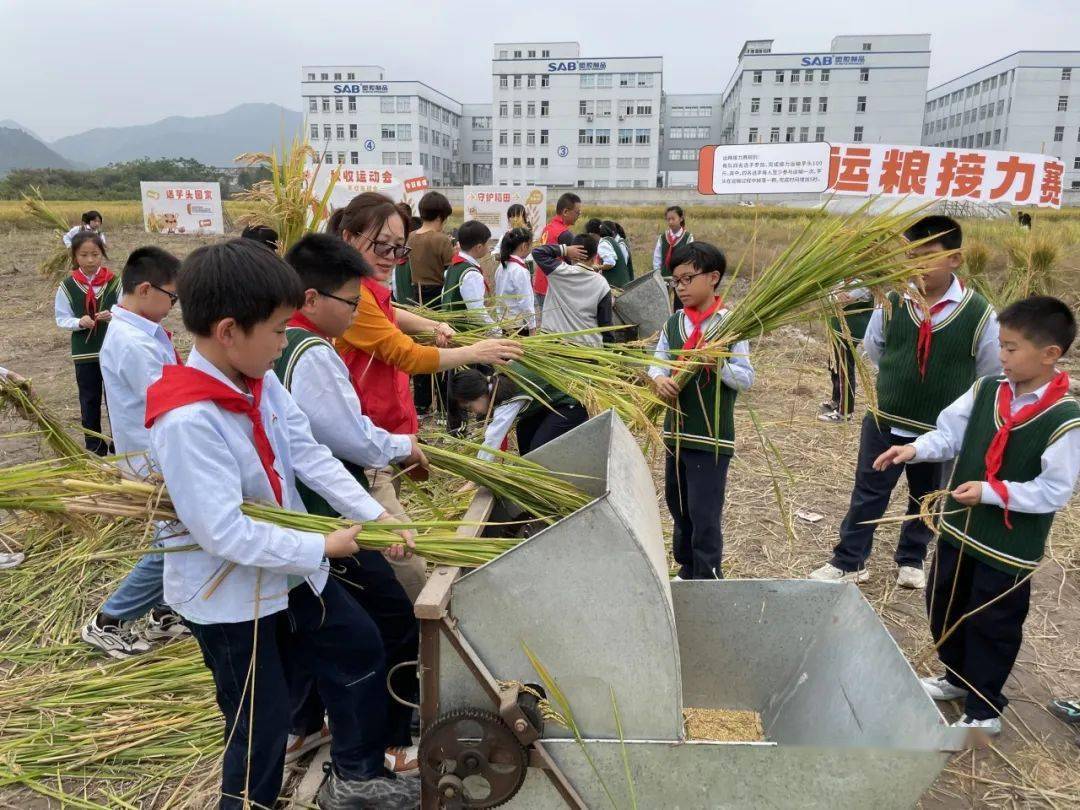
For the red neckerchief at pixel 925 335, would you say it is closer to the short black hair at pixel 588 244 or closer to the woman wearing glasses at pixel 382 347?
the woman wearing glasses at pixel 382 347

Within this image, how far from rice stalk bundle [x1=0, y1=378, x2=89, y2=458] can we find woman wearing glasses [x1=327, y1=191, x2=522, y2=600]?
1.17 metres

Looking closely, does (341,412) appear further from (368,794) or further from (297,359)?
(368,794)

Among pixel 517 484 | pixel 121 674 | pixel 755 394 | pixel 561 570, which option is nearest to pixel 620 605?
pixel 561 570

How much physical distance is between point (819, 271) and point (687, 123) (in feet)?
262

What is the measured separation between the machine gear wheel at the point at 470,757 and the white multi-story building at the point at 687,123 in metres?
76.9

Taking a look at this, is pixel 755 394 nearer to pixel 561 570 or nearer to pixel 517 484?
pixel 517 484

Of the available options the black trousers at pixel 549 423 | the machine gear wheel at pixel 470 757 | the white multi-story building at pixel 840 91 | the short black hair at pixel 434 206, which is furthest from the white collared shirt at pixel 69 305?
the white multi-story building at pixel 840 91

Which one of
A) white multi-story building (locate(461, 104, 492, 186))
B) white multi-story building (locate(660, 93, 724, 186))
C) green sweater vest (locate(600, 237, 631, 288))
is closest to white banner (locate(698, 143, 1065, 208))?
green sweater vest (locate(600, 237, 631, 288))

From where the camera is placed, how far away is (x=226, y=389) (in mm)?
1562

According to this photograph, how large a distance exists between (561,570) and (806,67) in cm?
7019

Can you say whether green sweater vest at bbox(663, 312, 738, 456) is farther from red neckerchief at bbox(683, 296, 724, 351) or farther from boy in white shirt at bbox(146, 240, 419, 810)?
boy in white shirt at bbox(146, 240, 419, 810)

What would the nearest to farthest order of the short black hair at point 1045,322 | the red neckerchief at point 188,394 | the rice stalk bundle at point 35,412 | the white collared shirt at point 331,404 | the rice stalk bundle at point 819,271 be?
the red neckerchief at point 188,394
the white collared shirt at point 331,404
the short black hair at point 1045,322
the rice stalk bundle at point 819,271
the rice stalk bundle at point 35,412

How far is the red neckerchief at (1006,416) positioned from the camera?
89.4 inches

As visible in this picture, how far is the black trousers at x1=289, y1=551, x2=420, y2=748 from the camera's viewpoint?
6.95 ft
